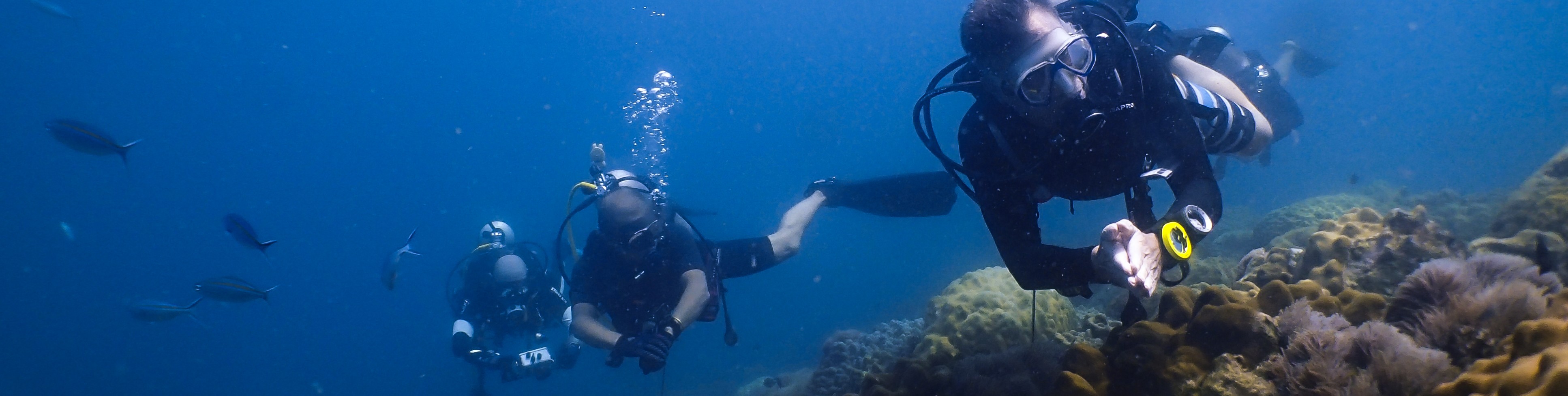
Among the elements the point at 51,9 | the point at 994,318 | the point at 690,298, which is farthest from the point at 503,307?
the point at 51,9

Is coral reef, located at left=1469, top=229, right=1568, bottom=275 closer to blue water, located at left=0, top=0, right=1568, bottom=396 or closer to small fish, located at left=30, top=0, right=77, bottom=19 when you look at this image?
small fish, located at left=30, top=0, right=77, bottom=19

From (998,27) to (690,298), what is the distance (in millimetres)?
3910

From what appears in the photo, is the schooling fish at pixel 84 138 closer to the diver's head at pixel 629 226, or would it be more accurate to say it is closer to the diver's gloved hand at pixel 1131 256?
the diver's head at pixel 629 226

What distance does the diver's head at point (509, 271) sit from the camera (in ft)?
28.5

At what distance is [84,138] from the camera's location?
290 inches

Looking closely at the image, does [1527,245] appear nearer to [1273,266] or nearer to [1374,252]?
[1374,252]

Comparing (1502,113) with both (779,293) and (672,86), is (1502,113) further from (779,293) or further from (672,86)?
(672,86)

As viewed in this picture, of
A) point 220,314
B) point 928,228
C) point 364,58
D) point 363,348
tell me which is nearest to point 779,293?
point 928,228

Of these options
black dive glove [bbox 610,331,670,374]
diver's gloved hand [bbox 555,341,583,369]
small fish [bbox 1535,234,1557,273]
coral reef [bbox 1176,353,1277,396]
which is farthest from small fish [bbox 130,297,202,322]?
small fish [bbox 1535,234,1557,273]

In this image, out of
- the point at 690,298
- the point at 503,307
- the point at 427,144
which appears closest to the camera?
the point at 690,298

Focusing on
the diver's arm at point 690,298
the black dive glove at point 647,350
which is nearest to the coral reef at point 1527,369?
the black dive glove at point 647,350

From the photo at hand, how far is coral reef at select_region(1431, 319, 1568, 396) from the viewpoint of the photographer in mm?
1301

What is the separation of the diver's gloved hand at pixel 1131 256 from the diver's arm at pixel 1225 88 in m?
1.72

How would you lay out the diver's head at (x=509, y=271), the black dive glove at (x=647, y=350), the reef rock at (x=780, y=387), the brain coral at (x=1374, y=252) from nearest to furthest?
the brain coral at (x=1374, y=252) → the black dive glove at (x=647, y=350) → the reef rock at (x=780, y=387) → the diver's head at (x=509, y=271)
